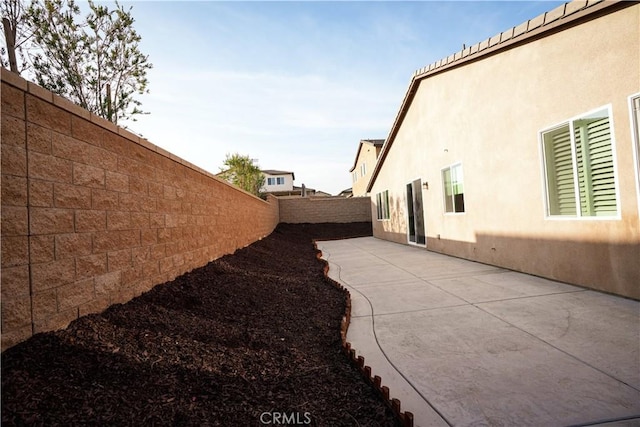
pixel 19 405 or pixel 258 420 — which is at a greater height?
pixel 19 405

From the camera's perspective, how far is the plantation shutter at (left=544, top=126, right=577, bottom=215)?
16.0ft

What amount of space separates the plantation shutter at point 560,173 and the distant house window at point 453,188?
263 centimetres

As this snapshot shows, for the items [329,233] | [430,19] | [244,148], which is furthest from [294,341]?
[244,148]

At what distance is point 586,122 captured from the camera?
14.7 feet

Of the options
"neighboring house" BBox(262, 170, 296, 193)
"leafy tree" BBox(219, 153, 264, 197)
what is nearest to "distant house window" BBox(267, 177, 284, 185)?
"neighboring house" BBox(262, 170, 296, 193)

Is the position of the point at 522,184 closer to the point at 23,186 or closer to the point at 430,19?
the point at 430,19

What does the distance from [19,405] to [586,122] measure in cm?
654

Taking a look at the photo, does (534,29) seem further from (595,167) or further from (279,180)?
(279,180)

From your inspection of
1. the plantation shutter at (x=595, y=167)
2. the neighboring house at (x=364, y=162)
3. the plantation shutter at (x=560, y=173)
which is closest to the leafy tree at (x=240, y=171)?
the neighboring house at (x=364, y=162)

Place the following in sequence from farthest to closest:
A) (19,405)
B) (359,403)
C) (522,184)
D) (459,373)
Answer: (522,184) < (459,373) < (359,403) < (19,405)

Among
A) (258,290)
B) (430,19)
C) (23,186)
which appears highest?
(430,19)

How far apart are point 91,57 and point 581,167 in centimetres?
970

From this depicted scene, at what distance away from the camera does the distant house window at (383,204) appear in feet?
49.1

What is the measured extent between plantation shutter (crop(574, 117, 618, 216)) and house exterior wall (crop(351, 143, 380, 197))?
A: 68.1 ft
